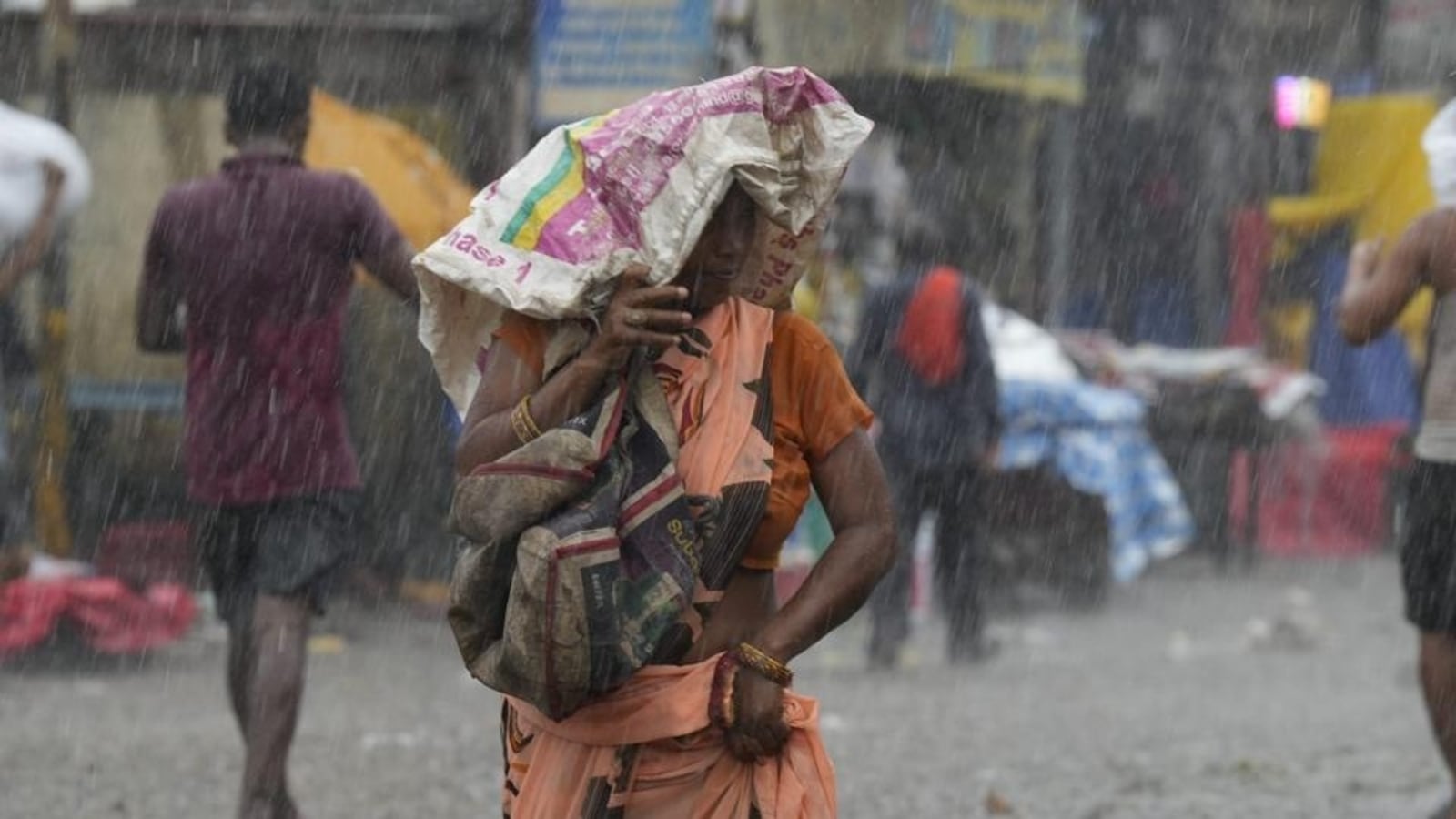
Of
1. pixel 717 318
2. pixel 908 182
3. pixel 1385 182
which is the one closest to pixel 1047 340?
pixel 908 182

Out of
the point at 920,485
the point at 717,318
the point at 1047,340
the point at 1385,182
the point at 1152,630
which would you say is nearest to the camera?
the point at 717,318

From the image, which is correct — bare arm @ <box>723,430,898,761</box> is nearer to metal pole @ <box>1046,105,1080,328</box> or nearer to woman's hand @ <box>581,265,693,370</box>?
woman's hand @ <box>581,265,693,370</box>

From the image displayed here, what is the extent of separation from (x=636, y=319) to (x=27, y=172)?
21.6 ft

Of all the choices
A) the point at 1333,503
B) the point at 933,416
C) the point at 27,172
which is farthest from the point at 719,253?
the point at 1333,503

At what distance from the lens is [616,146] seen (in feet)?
10.8

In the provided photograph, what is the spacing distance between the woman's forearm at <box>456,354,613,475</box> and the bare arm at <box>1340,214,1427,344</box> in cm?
286

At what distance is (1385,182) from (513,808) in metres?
14.7

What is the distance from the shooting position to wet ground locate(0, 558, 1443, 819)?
742 centimetres

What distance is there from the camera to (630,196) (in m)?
3.27

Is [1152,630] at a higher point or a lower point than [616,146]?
lower

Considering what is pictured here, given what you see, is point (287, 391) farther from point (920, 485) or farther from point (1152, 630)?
point (1152, 630)

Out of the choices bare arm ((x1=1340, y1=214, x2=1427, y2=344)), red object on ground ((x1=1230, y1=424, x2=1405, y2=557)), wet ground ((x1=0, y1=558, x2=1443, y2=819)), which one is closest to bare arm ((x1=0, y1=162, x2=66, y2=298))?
wet ground ((x1=0, y1=558, x2=1443, y2=819))

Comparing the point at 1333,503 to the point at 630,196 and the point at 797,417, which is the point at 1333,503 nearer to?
the point at 797,417

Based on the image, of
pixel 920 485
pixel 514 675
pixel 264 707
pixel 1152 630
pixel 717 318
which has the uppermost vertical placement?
pixel 717 318
